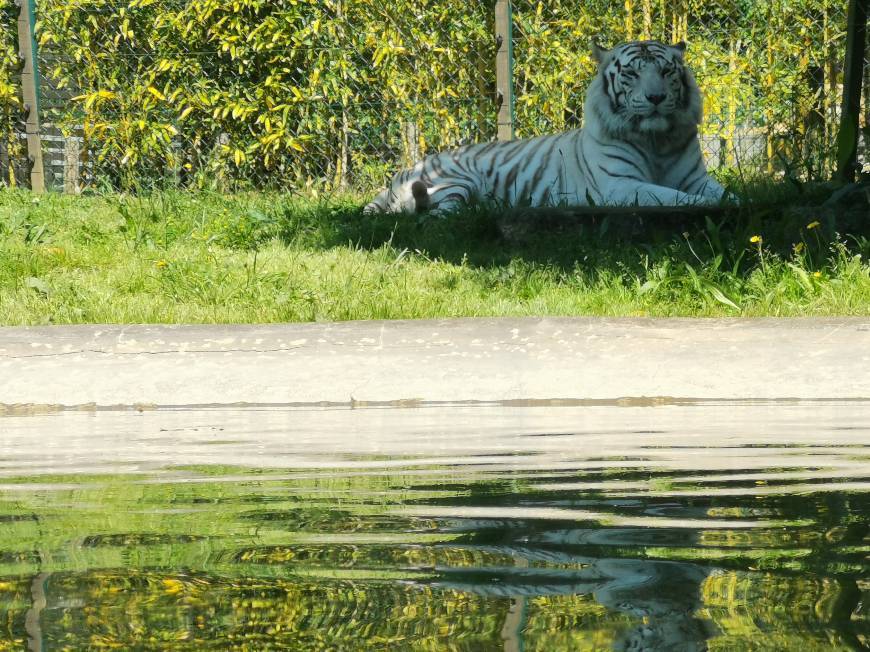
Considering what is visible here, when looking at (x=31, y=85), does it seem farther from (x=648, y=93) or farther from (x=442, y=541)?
(x=442, y=541)

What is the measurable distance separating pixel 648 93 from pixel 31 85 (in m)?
5.49

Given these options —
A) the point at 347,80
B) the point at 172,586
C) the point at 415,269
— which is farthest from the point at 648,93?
the point at 172,586

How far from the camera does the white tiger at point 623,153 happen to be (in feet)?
26.9

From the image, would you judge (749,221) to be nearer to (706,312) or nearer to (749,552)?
(706,312)

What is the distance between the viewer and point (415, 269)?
21.2ft

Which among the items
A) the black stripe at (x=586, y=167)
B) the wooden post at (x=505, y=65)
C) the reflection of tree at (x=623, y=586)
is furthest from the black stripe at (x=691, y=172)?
the reflection of tree at (x=623, y=586)

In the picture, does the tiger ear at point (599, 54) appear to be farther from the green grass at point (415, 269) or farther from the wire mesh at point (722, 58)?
the green grass at point (415, 269)

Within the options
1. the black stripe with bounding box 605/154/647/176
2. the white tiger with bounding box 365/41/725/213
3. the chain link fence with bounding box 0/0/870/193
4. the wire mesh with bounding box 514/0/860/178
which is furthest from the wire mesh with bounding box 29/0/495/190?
the black stripe with bounding box 605/154/647/176

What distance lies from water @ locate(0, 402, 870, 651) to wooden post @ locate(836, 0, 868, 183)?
12.7 feet

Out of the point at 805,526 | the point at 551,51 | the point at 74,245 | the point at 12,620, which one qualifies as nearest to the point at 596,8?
the point at 551,51

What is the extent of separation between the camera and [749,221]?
6320 mm

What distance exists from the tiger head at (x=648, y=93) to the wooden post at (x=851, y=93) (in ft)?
4.03

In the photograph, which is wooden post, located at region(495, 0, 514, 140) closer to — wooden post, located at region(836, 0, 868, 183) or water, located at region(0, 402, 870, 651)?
wooden post, located at region(836, 0, 868, 183)

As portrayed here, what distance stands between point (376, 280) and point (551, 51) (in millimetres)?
4515
